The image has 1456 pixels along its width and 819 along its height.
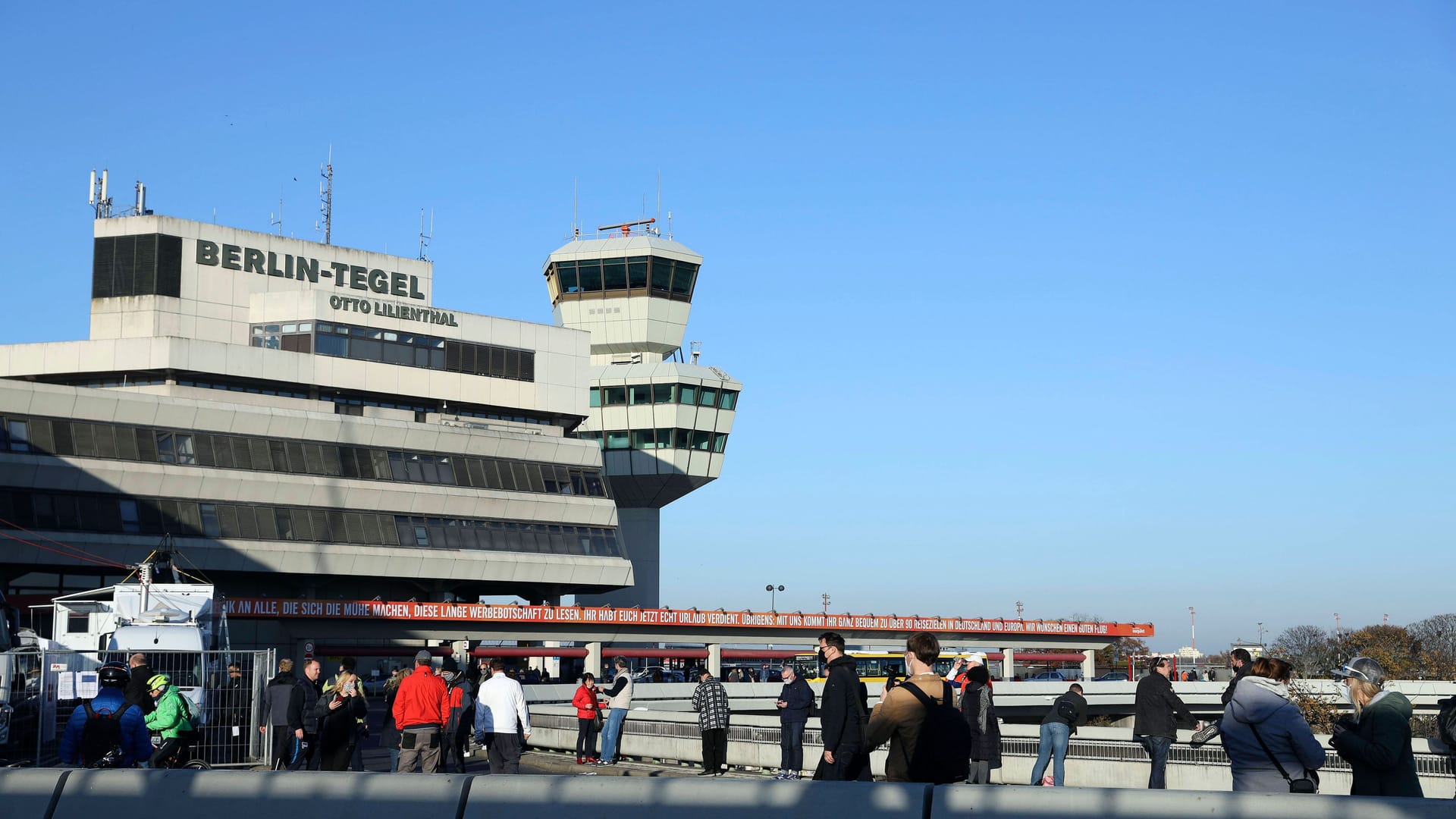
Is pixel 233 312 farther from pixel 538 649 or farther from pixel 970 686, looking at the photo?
pixel 970 686

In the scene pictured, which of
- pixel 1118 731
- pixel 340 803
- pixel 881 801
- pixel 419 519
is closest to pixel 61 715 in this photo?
pixel 340 803

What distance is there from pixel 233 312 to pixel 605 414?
1050 inches

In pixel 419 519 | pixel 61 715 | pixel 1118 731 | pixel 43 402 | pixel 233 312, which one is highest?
pixel 233 312

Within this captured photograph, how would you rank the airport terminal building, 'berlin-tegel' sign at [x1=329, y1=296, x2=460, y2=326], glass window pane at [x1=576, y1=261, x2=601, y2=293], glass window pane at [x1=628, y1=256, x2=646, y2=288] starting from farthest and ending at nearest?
1. glass window pane at [x1=576, y1=261, x2=601, y2=293]
2. glass window pane at [x1=628, y1=256, x2=646, y2=288]
3. 'berlin-tegel' sign at [x1=329, y1=296, x2=460, y2=326]
4. the airport terminal building

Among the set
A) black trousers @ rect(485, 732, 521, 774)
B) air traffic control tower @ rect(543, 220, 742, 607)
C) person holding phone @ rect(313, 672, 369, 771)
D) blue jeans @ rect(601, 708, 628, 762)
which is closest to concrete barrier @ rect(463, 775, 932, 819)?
black trousers @ rect(485, 732, 521, 774)

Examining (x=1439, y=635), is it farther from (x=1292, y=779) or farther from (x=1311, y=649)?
(x=1292, y=779)

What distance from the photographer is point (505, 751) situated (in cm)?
1686

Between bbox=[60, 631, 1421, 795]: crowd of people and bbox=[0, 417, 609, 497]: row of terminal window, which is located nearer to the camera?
bbox=[60, 631, 1421, 795]: crowd of people

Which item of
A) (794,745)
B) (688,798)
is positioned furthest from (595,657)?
(688,798)

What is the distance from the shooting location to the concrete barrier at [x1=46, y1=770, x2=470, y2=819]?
8.97m

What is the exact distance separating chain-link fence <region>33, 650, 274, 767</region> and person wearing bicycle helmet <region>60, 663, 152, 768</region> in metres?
2.95

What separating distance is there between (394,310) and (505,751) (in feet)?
164

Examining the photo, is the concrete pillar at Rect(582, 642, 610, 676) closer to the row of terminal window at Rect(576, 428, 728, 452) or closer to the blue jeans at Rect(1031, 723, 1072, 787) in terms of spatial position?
the row of terminal window at Rect(576, 428, 728, 452)

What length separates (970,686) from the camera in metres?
17.2
